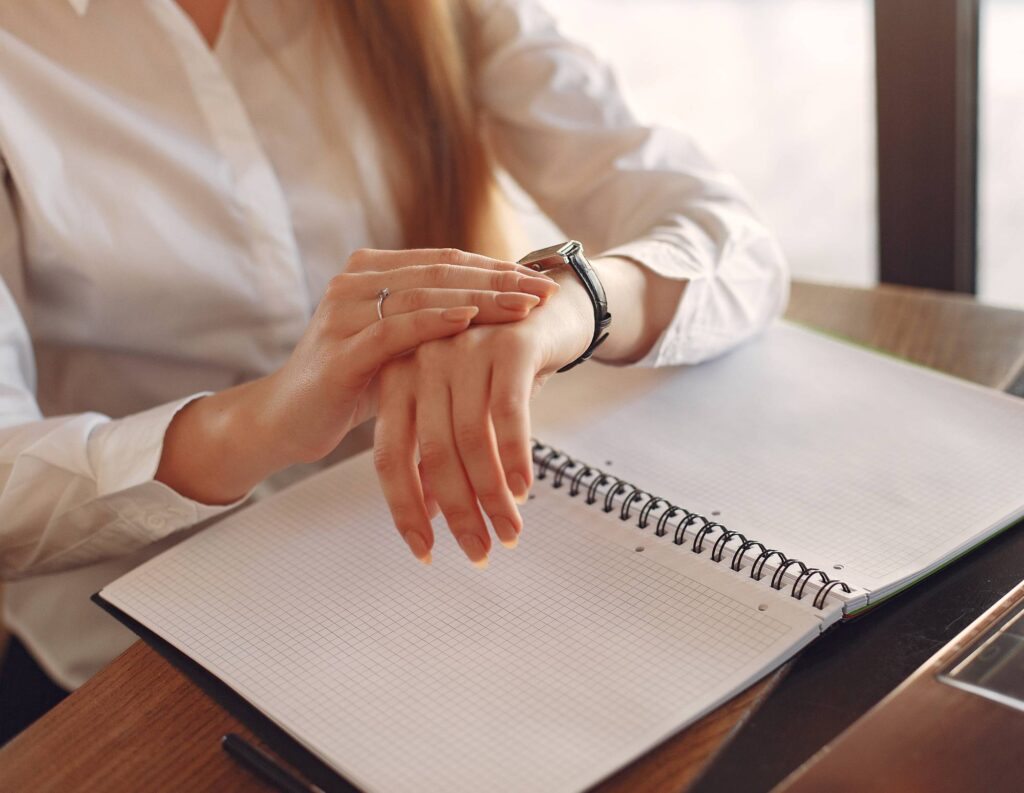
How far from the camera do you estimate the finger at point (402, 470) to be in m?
0.58

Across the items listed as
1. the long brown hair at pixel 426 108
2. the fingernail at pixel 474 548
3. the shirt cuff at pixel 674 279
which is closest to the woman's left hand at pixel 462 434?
the fingernail at pixel 474 548

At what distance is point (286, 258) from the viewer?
94 cm

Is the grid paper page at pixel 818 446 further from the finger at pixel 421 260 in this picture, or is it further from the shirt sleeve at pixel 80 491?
the shirt sleeve at pixel 80 491

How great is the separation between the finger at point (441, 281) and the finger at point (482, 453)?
0.25ft

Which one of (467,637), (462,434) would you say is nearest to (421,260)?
(462,434)

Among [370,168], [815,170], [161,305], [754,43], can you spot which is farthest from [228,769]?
[754,43]

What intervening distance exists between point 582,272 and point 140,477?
1.15 ft

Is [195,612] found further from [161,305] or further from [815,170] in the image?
[815,170]

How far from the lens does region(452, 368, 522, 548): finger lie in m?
0.57

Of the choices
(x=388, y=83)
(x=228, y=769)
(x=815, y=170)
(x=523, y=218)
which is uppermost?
(x=388, y=83)

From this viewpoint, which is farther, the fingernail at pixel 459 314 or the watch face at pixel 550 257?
the watch face at pixel 550 257

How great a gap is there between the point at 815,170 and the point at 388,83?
2192 mm

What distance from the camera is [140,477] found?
0.70 meters

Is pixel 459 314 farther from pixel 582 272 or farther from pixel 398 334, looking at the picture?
pixel 582 272
